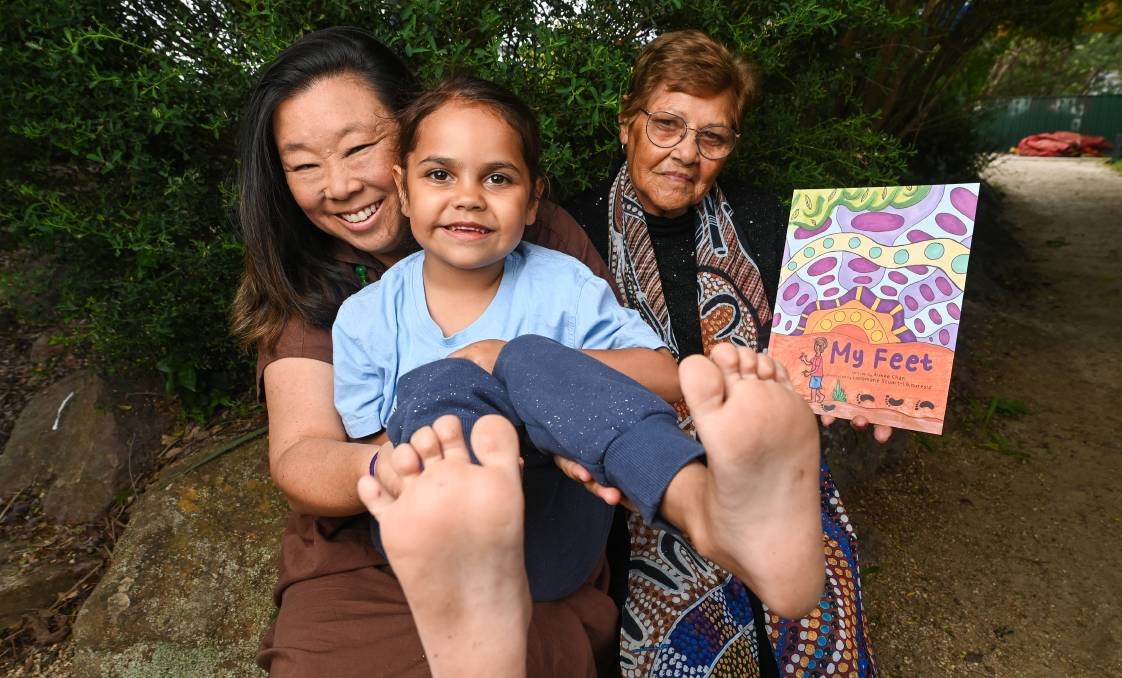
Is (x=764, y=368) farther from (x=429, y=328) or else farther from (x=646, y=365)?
(x=429, y=328)

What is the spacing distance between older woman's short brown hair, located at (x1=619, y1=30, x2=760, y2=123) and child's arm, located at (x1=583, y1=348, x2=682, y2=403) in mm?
839

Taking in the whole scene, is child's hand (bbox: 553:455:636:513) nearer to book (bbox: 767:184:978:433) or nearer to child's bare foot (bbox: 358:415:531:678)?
child's bare foot (bbox: 358:415:531:678)

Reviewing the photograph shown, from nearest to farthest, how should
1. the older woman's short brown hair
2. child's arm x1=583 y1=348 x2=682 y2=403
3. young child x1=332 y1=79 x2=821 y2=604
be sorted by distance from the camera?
young child x1=332 y1=79 x2=821 y2=604 < child's arm x1=583 y1=348 x2=682 y2=403 < the older woman's short brown hair

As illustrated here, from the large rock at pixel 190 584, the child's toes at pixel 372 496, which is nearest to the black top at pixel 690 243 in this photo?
the child's toes at pixel 372 496

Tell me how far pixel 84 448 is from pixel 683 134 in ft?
8.52

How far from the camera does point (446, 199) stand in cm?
156

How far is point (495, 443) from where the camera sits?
3.63ft

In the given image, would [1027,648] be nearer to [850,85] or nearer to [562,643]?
[562,643]

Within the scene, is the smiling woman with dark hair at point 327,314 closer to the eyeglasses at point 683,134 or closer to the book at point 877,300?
the eyeglasses at point 683,134

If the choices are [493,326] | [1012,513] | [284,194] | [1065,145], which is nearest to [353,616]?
[493,326]

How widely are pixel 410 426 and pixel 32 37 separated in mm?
1846

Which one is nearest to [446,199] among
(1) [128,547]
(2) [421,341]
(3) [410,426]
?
(2) [421,341]

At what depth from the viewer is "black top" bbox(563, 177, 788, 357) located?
2.15 m

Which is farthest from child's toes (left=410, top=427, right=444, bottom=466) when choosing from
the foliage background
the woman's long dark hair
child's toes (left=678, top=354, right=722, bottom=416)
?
the foliage background
